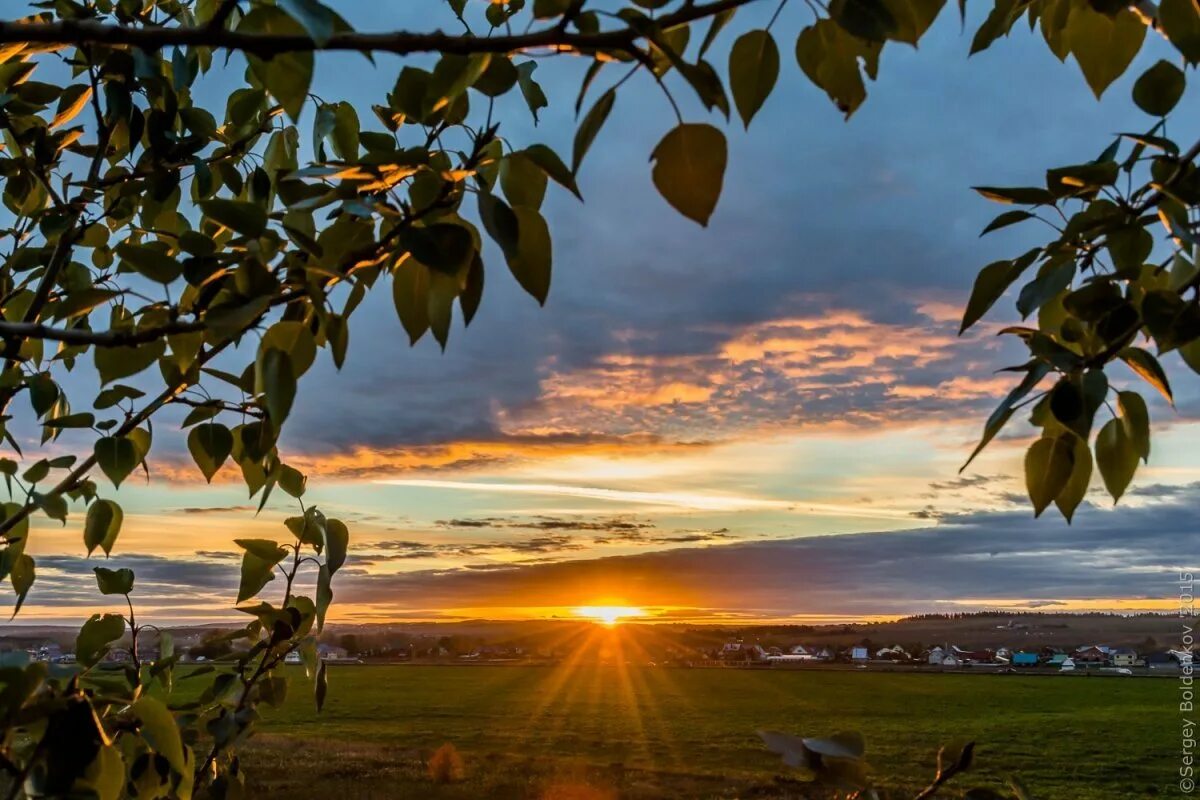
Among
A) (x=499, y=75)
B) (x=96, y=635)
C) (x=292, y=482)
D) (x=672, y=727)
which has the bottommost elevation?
(x=672, y=727)

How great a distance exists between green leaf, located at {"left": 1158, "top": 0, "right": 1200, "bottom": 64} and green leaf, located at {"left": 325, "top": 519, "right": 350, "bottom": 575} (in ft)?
4.48

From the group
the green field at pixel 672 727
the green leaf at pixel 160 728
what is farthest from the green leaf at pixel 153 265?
Result: the green field at pixel 672 727

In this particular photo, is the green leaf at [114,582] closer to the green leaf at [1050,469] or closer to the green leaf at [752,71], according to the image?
the green leaf at [752,71]

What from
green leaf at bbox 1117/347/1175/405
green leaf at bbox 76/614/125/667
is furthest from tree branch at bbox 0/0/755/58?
green leaf at bbox 76/614/125/667

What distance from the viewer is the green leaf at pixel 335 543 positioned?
4.59ft

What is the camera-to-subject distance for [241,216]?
820 millimetres

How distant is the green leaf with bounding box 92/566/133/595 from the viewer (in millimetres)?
1778

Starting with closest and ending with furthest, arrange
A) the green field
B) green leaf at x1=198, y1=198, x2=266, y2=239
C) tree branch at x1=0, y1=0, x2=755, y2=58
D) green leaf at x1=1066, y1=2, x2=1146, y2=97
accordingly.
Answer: tree branch at x1=0, y1=0, x2=755, y2=58 < green leaf at x1=198, y1=198, x2=266, y2=239 < green leaf at x1=1066, y1=2, x2=1146, y2=97 < the green field

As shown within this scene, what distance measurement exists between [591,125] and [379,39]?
0.20 metres

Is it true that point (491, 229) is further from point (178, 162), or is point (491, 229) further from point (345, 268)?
point (178, 162)

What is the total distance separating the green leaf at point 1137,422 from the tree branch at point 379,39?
68cm

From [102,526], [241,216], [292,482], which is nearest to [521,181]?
[241,216]

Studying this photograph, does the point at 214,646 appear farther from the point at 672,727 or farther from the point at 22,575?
the point at 672,727

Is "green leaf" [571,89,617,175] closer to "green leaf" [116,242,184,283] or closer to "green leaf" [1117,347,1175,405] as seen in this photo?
"green leaf" [116,242,184,283]
